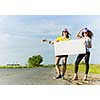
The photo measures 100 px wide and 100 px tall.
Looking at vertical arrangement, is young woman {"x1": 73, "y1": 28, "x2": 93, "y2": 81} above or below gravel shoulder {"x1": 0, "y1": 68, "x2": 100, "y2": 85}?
above

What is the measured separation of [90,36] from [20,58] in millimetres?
686

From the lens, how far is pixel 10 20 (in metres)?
4.79

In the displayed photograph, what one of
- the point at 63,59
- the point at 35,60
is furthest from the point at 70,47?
the point at 35,60

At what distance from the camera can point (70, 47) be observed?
484cm

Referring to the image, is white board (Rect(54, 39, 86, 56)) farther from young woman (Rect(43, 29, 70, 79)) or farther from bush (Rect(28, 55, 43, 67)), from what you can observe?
bush (Rect(28, 55, 43, 67))

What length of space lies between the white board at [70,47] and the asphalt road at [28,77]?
0.67 ft

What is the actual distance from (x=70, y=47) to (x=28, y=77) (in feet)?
1.59

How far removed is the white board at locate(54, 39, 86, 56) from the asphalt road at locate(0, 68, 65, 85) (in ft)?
0.67

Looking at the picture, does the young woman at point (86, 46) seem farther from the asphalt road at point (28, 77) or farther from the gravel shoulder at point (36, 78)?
the asphalt road at point (28, 77)

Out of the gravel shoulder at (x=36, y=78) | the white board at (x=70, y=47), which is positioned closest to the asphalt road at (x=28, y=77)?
the gravel shoulder at (x=36, y=78)

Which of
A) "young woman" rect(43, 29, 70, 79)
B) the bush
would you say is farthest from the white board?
the bush

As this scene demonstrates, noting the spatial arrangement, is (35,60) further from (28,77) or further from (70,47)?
(70,47)

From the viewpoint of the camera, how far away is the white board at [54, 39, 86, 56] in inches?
190
